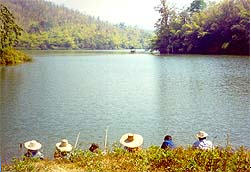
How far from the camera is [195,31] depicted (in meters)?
31.8

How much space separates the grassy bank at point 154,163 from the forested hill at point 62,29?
448cm

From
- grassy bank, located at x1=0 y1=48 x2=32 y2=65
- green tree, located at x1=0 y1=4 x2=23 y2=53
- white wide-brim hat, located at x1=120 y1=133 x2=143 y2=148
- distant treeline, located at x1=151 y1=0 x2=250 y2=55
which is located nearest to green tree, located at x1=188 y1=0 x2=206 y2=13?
distant treeline, located at x1=151 y1=0 x2=250 y2=55

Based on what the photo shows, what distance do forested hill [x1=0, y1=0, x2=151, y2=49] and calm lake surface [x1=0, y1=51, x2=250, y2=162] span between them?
1.68 m

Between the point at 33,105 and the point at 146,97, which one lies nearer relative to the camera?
the point at 33,105

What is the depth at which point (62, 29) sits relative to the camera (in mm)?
17078

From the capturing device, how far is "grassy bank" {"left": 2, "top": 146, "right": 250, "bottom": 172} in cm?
340

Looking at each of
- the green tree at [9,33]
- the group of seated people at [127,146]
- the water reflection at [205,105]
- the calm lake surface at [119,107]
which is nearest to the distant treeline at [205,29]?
the green tree at [9,33]

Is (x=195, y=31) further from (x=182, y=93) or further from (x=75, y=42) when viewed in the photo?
(x=182, y=93)

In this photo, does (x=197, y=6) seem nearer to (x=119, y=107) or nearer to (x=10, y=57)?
(x=10, y=57)

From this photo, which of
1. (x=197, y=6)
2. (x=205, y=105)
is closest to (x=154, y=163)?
(x=205, y=105)

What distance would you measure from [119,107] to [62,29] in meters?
8.97

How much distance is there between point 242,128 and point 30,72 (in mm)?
9667

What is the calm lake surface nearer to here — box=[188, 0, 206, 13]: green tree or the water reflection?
the water reflection

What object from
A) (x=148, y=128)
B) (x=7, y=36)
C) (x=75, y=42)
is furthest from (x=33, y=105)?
(x=75, y=42)
